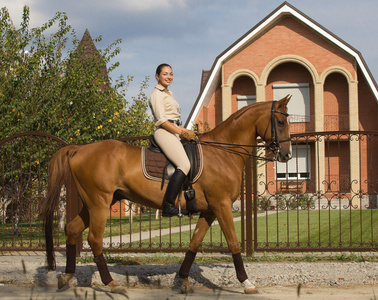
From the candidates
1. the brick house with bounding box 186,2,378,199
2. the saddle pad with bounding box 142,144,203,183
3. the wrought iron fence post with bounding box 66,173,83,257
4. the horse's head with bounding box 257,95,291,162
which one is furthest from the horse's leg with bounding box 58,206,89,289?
the brick house with bounding box 186,2,378,199

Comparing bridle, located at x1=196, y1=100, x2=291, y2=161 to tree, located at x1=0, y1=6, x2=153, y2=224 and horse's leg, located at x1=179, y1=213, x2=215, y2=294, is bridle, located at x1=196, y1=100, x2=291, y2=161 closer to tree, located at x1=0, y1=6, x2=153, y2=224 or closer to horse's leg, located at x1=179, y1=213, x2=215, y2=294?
horse's leg, located at x1=179, y1=213, x2=215, y2=294

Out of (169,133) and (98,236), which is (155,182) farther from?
(98,236)

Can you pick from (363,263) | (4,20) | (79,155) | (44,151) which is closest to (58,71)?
(4,20)

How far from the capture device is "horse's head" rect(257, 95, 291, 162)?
6355 mm

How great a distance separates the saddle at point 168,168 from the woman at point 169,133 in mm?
95

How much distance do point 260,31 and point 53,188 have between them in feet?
89.9

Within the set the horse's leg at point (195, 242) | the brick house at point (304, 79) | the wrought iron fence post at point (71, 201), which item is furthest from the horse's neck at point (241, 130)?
the brick house at point (304, 79)

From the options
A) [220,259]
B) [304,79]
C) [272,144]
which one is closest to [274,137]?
[272,144]

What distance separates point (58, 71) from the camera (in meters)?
15.3

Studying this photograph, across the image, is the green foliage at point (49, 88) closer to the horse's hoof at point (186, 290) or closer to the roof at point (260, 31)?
the horse's hoof at point (186, 290)

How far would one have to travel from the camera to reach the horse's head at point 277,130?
20.9ft

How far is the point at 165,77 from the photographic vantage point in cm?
652

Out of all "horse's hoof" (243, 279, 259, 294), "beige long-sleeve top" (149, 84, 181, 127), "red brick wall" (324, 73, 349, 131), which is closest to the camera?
"horse's hoof" (243, 279, 259, 294)

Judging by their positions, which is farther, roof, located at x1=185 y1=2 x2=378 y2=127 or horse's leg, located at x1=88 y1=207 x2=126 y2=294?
roof, located at x1=185 y1=2 x2=378 y2=127
